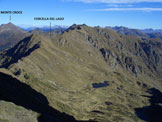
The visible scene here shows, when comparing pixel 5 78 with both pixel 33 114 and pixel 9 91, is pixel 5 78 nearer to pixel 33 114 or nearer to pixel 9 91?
pixel 9 91

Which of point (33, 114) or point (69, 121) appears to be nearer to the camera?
point (33, 114)

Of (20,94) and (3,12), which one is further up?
(3,12)

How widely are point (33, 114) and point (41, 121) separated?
618 cm

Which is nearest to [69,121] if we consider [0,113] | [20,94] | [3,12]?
[20,94]

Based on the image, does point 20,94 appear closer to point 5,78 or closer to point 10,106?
point 5,78

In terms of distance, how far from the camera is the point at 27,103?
12825cm

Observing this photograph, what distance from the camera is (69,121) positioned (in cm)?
13200

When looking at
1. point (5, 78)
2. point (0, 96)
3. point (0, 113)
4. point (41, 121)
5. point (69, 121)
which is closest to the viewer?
point (0, 113)

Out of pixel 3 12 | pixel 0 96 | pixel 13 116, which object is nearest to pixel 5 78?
pixel 0 96

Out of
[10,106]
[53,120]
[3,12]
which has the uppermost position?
[3,12]

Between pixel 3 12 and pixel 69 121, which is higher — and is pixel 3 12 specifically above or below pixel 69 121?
above

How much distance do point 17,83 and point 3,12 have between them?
5492 cm

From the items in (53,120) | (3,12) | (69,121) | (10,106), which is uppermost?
(3,12)

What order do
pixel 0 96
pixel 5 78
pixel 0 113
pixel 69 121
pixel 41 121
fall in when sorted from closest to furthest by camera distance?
pixel 0 113 < pixel 41 121 < pixel 0 96 < pixel 69 121 < pixel 5 78
